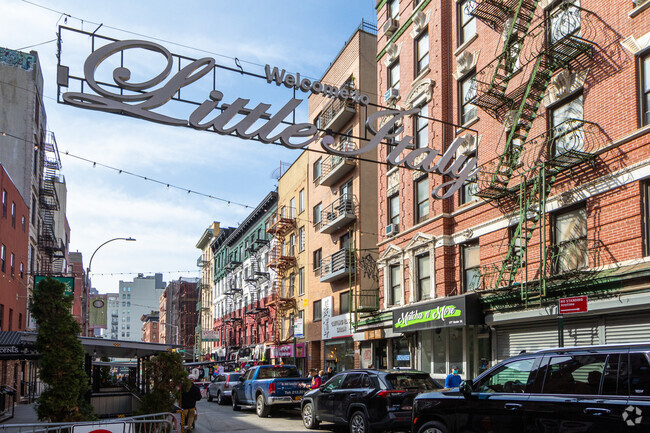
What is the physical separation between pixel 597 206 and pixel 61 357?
1310cm

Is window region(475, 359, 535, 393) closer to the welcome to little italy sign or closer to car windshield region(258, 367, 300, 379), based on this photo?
the welcome to little italy sign

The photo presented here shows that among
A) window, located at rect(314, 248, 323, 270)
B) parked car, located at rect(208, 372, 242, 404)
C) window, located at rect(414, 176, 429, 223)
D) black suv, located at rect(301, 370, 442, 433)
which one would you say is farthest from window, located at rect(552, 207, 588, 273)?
window, located at rect(314, 248, 323, 270)

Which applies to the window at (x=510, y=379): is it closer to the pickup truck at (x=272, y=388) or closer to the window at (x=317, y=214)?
the pickup truck at (x=272, y=388)

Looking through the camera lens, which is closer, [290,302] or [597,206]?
[597,206]

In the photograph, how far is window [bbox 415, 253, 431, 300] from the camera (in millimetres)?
23922

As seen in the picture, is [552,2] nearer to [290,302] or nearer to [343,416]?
[343,416]

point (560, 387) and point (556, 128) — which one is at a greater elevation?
point (556, 128)

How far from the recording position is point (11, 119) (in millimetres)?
38406

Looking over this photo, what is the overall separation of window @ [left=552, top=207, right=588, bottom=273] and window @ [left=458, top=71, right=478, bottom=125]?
19.0 ft

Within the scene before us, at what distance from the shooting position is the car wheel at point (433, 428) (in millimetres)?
9984

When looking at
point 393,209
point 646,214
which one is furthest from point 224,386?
point 646,214

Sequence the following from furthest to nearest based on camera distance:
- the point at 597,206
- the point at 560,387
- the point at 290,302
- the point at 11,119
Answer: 1. the point at 290,302
2. the point at 11,119
3. the point at 597,206
4. the point at 560,387

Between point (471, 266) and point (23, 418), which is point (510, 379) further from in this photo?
point (23, 418)

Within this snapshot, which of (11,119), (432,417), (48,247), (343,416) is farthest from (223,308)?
(432,417)
